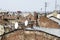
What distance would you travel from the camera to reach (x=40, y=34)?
59.3 feet

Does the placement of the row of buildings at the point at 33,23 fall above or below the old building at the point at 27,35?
below

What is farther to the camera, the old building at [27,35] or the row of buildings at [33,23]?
the row of buildings at [33,23]

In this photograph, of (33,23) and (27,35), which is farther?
(33,23)

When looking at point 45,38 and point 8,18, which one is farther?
point 8,18

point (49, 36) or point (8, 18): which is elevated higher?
point (49, 36)

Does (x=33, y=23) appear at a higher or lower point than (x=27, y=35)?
lower

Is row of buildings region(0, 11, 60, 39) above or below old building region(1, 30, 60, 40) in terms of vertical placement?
below

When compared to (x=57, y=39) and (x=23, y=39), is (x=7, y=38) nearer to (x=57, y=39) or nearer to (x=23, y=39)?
(x=23, y=39)

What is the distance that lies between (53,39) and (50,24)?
1069cm

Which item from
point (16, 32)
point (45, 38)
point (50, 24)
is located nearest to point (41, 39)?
point (45, 38)

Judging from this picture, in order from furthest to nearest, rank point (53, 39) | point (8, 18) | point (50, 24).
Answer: point (8, 18) < point (50, 24) < point (53, 39)

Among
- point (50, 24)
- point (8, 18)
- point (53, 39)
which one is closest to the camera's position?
point (53, 39)

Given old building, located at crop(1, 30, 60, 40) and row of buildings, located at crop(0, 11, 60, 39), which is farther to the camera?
row of buildings, located at crop(0, 11, 60, 39)

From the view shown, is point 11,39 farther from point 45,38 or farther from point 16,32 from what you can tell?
point 45,38
